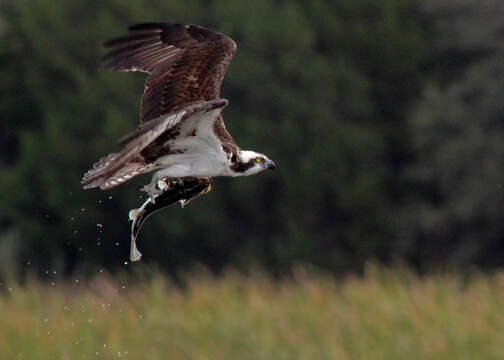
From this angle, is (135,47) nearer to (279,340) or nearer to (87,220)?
(279,340)

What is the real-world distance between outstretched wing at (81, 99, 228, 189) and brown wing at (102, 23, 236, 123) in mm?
737

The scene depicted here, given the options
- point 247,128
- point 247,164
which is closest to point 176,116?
point 247,164

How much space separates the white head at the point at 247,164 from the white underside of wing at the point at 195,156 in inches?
5.3

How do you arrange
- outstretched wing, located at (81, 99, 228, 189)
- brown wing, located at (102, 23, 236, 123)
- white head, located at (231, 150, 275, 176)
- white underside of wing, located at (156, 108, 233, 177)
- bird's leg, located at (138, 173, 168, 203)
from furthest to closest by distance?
brown wing, located at (102, 23, 236, 123) → white head, located at (231, 150, 275, 176) → bird's leg, located at (138, 173, 168, 203) → white underside of wing, located at (156, 108, 233, 177) → outstretched wing, located at (81, 99, 228, 189)

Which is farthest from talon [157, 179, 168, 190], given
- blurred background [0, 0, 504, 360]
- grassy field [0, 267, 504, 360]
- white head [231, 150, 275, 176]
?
blurred background [0, 0, 504, 360]

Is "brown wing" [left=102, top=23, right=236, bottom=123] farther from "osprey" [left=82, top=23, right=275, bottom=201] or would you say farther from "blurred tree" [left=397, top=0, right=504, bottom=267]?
"blurred tree" [left=397, top=0, right=504, bottom=267]

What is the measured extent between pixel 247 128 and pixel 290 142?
3.98 feet

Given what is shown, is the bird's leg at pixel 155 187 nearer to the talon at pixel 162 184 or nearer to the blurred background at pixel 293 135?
the talon at pixel 162 184

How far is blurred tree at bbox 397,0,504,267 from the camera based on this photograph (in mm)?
30094

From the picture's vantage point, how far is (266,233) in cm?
3225

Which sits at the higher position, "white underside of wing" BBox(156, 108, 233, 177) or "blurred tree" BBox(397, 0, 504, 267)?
"white underside of wing" BBox(156, 108, 233, 177)

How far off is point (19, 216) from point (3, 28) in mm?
6491

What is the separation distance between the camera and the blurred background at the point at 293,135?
30.5 metres

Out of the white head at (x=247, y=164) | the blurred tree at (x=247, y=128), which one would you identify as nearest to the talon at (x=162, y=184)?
the white head at (x=247, y=164)
